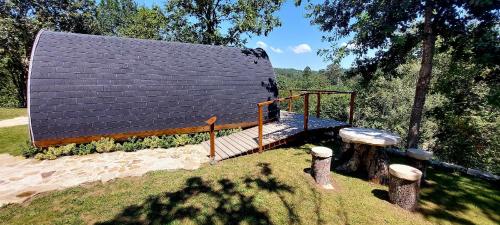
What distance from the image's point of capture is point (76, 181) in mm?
6691

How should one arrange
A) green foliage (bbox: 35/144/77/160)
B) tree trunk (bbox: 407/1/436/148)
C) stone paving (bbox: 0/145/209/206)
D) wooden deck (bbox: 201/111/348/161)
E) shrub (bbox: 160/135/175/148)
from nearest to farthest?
stone paving (bbox: 0/145/209/206), tree trunk (bbox: 407/1/436/148), green foliage (bbox: 35/144/77/160), wooden deck (bbox: 201/111/348/161), shrub (bbox: 160/135/175/148)

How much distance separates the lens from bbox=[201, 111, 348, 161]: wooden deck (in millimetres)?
8981

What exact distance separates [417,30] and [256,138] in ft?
21.9

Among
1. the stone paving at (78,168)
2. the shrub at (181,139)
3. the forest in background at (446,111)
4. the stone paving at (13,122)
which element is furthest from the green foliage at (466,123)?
the stone paving at (13,122)

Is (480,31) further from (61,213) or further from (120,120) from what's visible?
(120,120)

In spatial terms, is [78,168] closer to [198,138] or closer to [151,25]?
[198,138]

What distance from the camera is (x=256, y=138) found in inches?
393

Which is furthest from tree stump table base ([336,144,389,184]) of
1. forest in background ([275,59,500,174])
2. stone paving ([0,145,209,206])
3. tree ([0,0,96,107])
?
tree ([0,0,96,107])

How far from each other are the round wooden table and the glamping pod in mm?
6118

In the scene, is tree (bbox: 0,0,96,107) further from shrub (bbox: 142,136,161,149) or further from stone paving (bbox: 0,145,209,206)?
shrub (bbox: 142,136,161,149)

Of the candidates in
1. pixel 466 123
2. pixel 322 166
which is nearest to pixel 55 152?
pixel 322 166

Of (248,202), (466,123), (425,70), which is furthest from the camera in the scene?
(466,123)

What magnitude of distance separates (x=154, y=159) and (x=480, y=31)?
1020 centimetres

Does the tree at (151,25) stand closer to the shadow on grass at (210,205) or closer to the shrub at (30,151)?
the shrub at (30,151)
